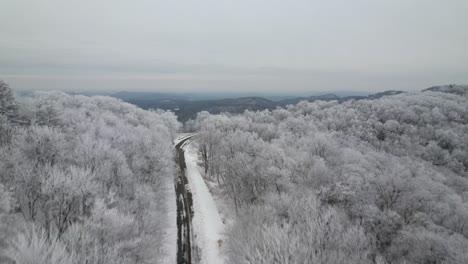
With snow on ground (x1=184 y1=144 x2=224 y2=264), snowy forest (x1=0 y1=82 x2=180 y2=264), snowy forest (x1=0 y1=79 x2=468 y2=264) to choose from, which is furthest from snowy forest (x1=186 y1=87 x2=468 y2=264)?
snowy forest (x1=0 y1=82 x2=180 y2=264)

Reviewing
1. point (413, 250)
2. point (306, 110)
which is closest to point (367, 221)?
point (413, 250)

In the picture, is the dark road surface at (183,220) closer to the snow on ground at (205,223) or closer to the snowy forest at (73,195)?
the snow on ground at (205,223)

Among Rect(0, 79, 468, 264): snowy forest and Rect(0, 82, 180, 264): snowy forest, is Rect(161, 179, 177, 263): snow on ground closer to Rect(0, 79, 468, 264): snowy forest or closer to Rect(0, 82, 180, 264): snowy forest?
Rect(0, 79, 468, 264): snowy forest

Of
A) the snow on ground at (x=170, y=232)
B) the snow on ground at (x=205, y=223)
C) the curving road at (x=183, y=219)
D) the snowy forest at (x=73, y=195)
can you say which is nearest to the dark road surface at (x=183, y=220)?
the curving road at (x=183, y=219)

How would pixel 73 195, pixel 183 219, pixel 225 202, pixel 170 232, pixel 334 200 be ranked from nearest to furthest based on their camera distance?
pixel 73 195 → pixel 334 200 → pixel 170 232 → pixel 183 219 → pixel 225 202

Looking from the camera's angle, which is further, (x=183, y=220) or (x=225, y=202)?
(x=225, y=202)

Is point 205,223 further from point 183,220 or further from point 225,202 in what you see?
point 225,202

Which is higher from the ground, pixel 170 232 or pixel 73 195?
pixel 73 195

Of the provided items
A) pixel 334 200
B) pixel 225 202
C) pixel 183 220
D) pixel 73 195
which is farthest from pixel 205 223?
pixel 73 195
